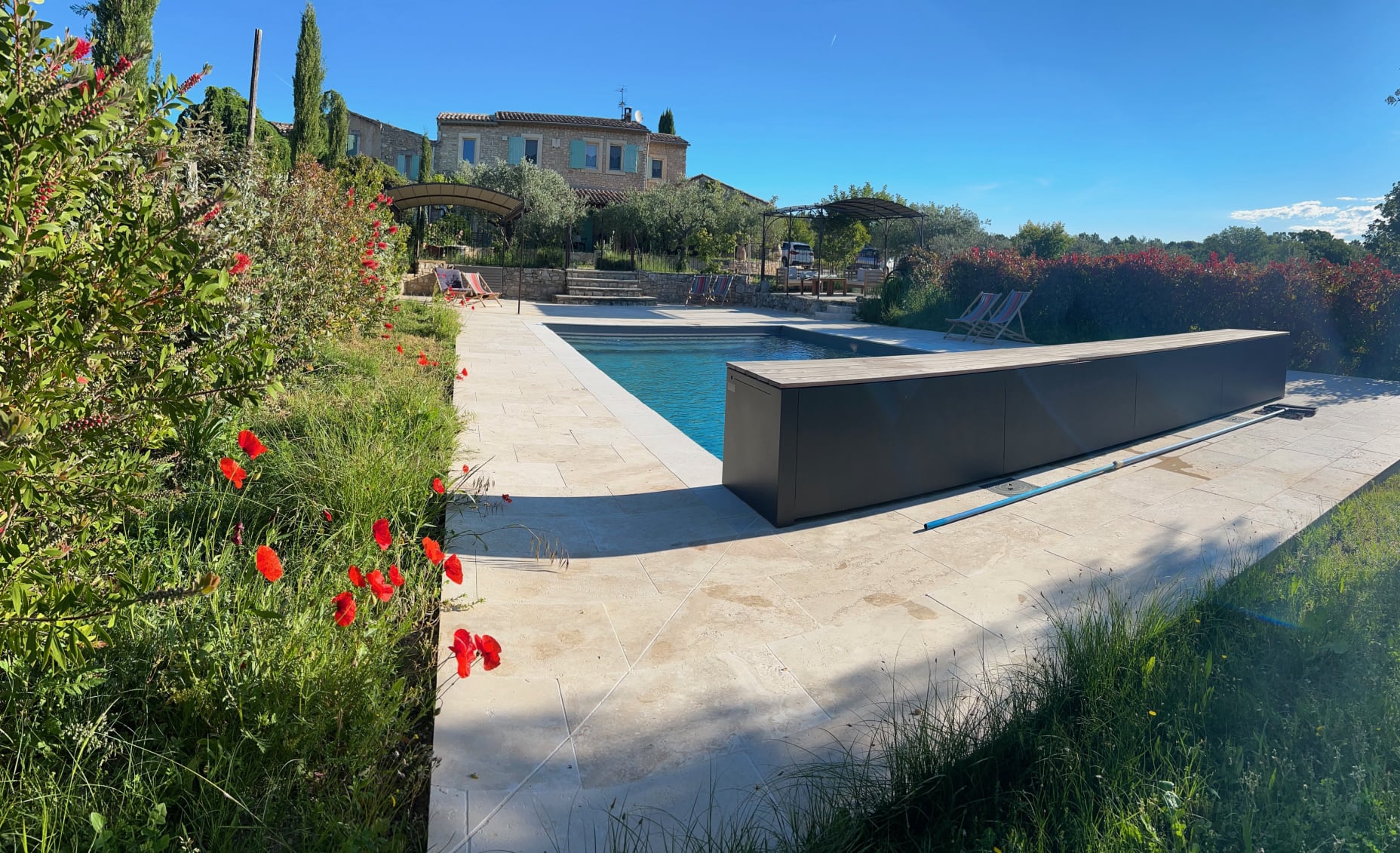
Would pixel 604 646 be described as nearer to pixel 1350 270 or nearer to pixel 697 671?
pixel 697 671

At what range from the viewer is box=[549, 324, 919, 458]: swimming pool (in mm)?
8781

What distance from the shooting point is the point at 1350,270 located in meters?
10.4

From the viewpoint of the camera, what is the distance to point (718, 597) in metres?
3.07

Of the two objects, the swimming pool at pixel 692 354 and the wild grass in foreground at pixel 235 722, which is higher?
the swimming pool at pixel 692 354

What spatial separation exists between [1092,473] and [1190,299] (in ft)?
28.9

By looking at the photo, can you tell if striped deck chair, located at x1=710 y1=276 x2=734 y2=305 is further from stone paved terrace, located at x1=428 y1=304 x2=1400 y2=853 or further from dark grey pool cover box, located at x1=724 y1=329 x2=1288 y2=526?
stone paved terrace, located at x1=428 y1=304 x2=1400 y2=853

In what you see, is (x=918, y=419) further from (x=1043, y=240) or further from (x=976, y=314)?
(x=1043, y=240)

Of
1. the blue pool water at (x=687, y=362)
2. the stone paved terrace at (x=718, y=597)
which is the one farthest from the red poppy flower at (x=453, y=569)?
the blue pool water at (x=687, y=362)

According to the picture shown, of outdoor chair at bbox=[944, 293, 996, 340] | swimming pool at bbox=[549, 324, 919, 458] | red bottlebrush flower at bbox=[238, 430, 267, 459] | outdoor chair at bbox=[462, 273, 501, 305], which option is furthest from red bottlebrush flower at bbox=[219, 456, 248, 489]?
outdoor chair at bbox=[462, 273, 501, 305]

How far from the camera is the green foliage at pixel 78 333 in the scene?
1292 mm

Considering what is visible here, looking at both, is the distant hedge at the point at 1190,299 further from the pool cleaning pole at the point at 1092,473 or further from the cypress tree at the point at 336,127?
the cypress tree at the point at 336,127

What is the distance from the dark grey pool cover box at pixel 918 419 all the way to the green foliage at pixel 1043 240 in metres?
25.3

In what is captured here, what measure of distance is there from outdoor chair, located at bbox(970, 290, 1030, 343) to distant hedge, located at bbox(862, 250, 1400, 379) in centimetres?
51

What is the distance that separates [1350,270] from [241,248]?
512 inches
